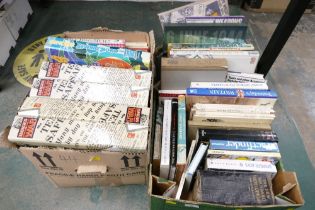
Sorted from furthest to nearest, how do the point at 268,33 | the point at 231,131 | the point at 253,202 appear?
1. the point at 268,33
2. the point at 231,131
3. the point at 253,202

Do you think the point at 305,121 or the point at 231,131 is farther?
the point at 305,121

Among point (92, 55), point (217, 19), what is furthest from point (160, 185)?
point (217, 19)

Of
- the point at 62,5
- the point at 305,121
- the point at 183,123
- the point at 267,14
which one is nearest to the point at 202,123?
the point at 183,123

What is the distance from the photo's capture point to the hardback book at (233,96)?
1033mm

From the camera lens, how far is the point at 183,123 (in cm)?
104

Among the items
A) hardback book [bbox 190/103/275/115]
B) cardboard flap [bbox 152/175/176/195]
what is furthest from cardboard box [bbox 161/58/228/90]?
cardboard flap [bbox 152/175/176/195]

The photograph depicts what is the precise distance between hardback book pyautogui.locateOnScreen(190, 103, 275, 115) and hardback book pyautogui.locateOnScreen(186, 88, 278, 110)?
1.8 inches

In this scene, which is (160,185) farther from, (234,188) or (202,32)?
(202,32)

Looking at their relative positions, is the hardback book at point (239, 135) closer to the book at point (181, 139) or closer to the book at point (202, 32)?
the book at point (181, 139)

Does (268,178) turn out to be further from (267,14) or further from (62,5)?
(62,5)

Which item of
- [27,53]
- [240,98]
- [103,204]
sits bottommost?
[103,204]

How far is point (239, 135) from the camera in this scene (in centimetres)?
96

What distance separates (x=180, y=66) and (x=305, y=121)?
3.16 ft

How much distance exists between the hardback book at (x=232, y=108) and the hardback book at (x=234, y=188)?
26cm
